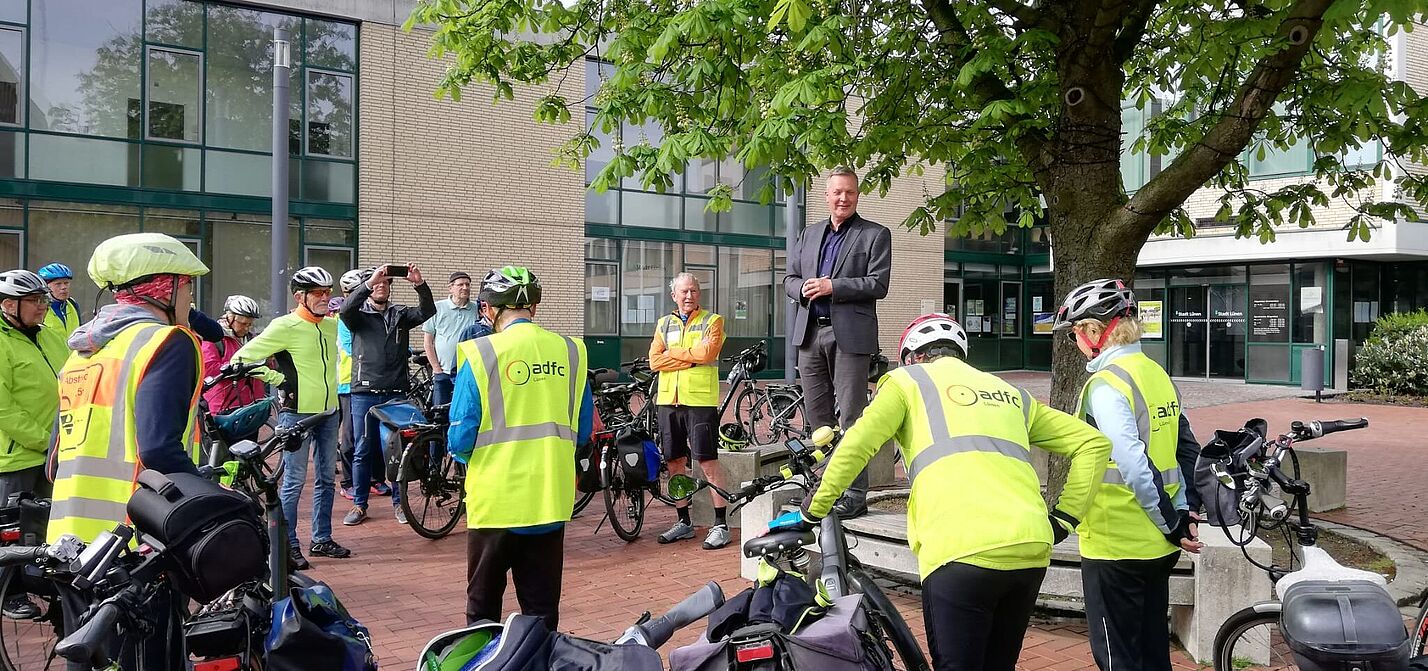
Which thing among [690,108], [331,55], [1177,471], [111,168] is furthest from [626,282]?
[1177,471]

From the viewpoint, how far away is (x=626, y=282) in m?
21.7

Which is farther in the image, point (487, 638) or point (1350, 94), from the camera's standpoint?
point (1350, 94)

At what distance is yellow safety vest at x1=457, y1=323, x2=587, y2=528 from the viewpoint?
3.96 meters

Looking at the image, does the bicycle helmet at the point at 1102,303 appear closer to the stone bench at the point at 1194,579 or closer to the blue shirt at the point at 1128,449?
the blue shirt at the point at 1128,449

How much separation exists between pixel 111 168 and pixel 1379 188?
25.0m

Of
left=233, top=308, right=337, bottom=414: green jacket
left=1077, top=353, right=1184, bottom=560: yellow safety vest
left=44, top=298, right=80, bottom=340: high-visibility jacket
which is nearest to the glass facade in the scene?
left=44, top=298, right=80, bottom=340: high-visibility jacket

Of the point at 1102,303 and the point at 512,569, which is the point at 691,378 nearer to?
the point at 512,569

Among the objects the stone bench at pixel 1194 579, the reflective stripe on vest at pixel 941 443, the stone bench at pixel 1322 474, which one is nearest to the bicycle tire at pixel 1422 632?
the stone bench at pixel 1194 579

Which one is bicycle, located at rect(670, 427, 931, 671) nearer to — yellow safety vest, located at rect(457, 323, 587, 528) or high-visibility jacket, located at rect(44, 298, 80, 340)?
yellow safety vest, located at rect(457, 323, 587, 528)

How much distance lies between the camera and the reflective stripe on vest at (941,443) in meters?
3.14

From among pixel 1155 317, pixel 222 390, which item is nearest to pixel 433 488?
pixel 222 390

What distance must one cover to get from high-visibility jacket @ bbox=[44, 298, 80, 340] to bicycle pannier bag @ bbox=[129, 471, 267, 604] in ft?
11.7

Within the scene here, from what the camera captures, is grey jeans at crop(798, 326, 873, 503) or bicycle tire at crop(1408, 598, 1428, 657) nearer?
bicycle tire at crop(1408, 598, 1428, 657)

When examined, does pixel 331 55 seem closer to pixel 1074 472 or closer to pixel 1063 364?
pixel 1063 364
